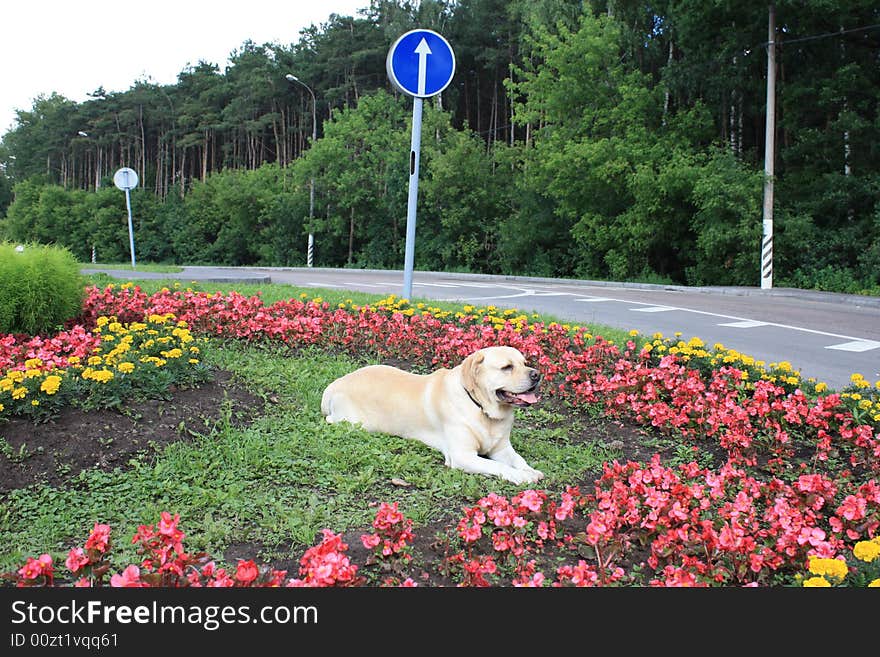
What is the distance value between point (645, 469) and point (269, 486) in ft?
A: 6.48

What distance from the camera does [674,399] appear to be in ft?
17.0

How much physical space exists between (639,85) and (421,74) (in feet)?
51.6

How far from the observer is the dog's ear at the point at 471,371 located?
426 centimetres

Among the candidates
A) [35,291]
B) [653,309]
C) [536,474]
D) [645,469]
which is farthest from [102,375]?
[653,309]

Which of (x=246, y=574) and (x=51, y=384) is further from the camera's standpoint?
(x=51, y=384)

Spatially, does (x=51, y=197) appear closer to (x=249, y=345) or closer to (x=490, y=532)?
(x=249, y=345)

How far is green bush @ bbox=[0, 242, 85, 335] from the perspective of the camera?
690 cm

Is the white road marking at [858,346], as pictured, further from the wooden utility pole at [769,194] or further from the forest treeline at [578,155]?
the wooden utility pole at [769,194]

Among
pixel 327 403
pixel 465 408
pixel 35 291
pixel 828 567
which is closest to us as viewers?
pixel 828 567

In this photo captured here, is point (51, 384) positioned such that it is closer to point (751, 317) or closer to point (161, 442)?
point (161, 442)

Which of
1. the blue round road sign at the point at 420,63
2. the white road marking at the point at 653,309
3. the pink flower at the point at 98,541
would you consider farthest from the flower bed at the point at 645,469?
the white road marking at the point at 653,309

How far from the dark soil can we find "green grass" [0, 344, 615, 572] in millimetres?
71

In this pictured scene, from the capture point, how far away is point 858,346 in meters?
8.99

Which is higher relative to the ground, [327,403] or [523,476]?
[327,403]
